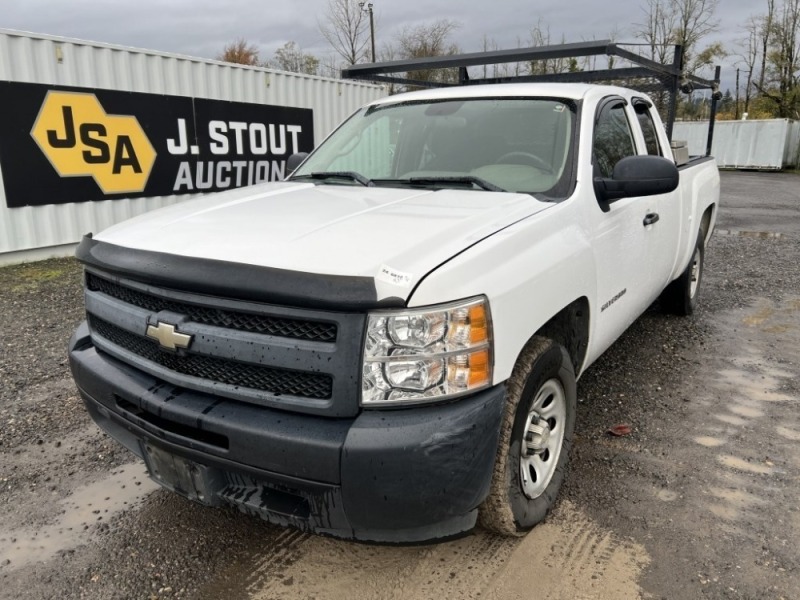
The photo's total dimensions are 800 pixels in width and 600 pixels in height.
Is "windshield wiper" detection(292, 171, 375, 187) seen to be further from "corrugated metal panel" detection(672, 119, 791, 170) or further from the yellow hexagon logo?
"corrugated metal panel" detection(672, 119, 791, 170)

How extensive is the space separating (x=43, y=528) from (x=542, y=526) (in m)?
2.19

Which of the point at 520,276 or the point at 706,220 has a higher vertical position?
the point at 520,276

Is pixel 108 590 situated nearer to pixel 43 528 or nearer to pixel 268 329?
pixel 43 528

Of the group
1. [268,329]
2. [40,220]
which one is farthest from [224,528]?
[40,220]

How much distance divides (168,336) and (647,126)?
3552 millimetres

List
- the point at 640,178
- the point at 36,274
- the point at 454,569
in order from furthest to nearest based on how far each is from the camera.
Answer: the point at 36,274 < the point at 640,178 < the point at 454,569

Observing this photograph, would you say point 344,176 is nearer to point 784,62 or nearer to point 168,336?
point 168,336

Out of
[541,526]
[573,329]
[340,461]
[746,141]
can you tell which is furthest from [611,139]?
[746,141]

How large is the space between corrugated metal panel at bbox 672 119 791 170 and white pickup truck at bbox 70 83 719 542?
2917cm

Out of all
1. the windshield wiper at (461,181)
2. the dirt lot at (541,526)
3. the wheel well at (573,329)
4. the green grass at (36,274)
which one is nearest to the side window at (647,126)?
the dirt lot at (541,526)

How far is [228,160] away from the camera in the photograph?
33.3ft

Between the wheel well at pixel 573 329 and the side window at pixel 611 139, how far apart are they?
0.81m

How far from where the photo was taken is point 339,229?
231 centimetres

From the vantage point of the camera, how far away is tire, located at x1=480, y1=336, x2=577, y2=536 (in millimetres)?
2229
